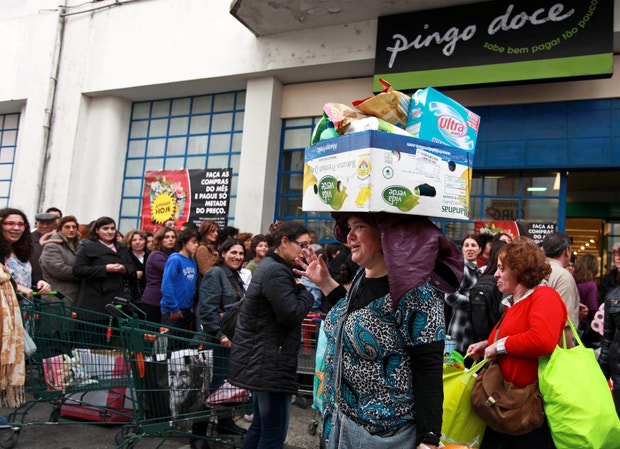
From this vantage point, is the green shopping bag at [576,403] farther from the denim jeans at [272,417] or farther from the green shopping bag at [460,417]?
the denim jeans at [272,417]

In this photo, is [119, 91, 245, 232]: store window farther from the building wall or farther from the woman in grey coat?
the woman in grey coat

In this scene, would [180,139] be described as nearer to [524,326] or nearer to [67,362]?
[67,362]

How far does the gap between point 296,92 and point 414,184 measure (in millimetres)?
8953

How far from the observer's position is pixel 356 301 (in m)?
→ 2.28

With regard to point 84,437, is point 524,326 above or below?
above

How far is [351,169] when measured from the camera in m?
2.05

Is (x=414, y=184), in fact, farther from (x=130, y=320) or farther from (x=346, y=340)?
(x=130, y=320)

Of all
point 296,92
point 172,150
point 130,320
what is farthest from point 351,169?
point 172,150

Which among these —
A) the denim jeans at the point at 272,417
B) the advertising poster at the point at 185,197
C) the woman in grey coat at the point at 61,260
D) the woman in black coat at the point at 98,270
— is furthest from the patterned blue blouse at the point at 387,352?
the advertising poster at the point at 185,197

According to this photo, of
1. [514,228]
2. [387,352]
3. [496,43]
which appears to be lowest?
[387,352]

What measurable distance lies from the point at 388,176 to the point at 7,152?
47.9ft

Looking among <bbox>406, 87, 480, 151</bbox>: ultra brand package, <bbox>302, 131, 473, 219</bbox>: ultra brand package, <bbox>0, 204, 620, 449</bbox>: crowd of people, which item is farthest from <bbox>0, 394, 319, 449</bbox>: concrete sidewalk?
<bbox>406, 87, 480, 151</bbox>: ultra brand package

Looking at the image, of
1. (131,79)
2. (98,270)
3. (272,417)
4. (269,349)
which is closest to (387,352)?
(269,349)

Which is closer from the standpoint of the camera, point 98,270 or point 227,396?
point 227,396
